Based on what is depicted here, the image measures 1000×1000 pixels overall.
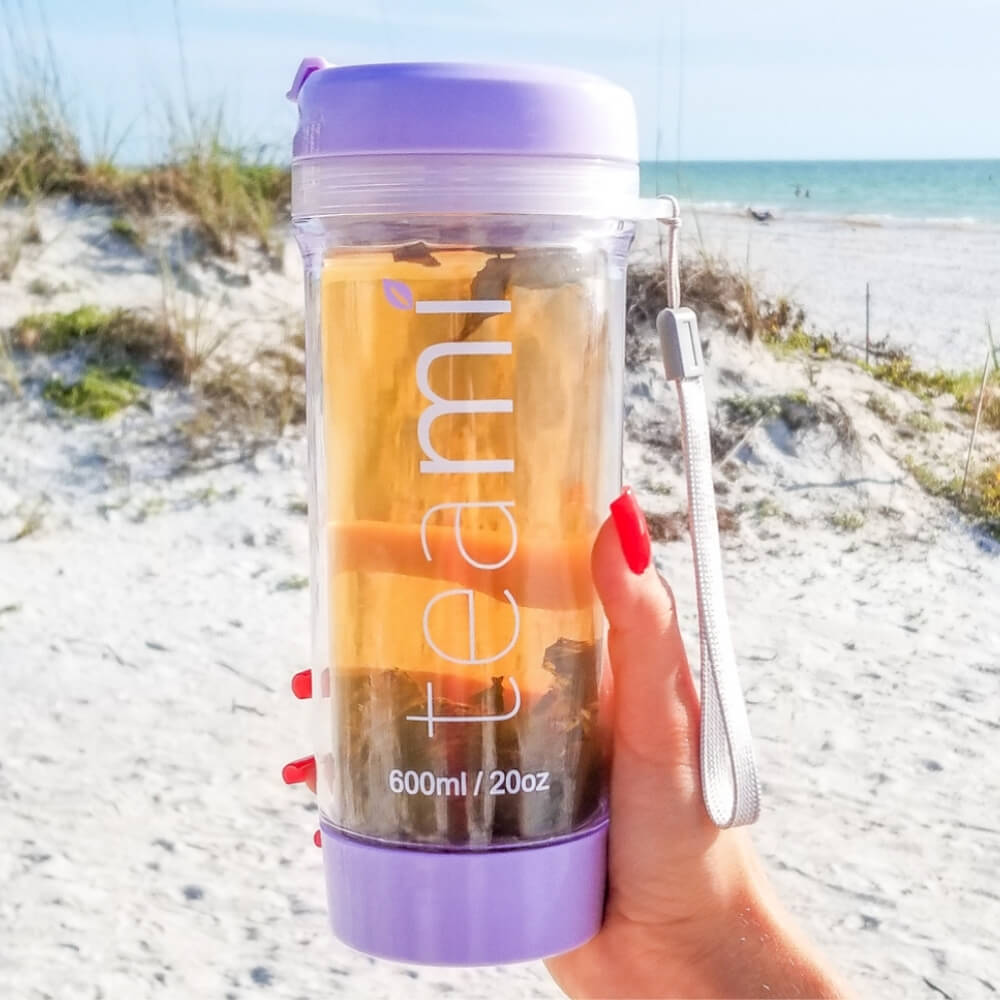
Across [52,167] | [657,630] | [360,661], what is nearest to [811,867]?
[657,630]

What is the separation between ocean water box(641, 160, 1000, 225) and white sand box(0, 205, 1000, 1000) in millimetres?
9044

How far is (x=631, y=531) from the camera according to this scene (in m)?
1.17

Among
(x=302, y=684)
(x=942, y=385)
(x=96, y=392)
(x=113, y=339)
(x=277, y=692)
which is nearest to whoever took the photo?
(x=302, y=684)

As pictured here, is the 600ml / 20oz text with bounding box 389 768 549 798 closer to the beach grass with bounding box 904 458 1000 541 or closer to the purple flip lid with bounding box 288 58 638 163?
the purple flip lid with bounding box 288 58 638 163

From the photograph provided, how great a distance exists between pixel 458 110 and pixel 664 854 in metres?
0.71

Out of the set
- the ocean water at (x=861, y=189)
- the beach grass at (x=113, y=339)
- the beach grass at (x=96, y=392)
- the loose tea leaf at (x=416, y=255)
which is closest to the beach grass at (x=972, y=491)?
the beach grass at (x=113, y=339)

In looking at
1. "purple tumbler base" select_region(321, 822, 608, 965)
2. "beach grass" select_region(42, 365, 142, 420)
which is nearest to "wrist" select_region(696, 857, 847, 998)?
"purple tumbler base" select_region(321, 822, 608, 965)

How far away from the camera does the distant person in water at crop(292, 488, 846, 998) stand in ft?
3.95

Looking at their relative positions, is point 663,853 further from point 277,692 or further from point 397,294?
point 277,692

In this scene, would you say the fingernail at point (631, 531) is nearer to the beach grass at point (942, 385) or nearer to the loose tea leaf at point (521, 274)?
the loose tea leaf at point (521, 274)

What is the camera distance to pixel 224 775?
10.0 ft

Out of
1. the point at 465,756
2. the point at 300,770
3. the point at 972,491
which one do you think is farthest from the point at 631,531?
the point at 972,491

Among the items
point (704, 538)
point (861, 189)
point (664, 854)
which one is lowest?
point (861, 189)

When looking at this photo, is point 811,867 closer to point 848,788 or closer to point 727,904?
point 848,788
